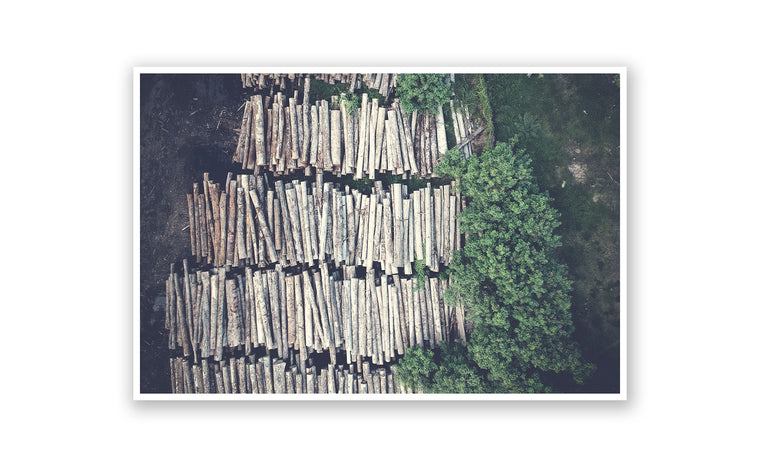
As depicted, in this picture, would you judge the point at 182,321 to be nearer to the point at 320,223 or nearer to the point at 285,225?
the point at 285,225

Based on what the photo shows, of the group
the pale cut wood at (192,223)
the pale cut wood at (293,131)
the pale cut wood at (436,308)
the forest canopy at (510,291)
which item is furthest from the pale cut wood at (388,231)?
the pale cut wood at (192,223)

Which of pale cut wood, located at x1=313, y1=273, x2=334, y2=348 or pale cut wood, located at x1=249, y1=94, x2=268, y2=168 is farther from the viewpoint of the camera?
pale cut wood, located at x1=313, y1=273, x2=334, y2=348

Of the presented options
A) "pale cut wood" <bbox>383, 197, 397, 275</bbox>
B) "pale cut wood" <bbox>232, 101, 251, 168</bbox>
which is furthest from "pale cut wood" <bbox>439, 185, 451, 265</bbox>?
"pale cut wood" <bbox>232, 101, 251, 168</bbox>

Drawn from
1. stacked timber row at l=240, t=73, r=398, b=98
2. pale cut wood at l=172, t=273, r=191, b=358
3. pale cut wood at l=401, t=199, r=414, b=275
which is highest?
stacked timber row at l=240, t=73, r=398, b=98

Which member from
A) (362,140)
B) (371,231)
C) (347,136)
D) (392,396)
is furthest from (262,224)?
(392,396)

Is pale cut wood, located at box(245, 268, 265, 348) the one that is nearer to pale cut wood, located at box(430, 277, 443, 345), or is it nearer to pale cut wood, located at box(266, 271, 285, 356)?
pale cut wood, located at box(266, 271, 285, 356)
